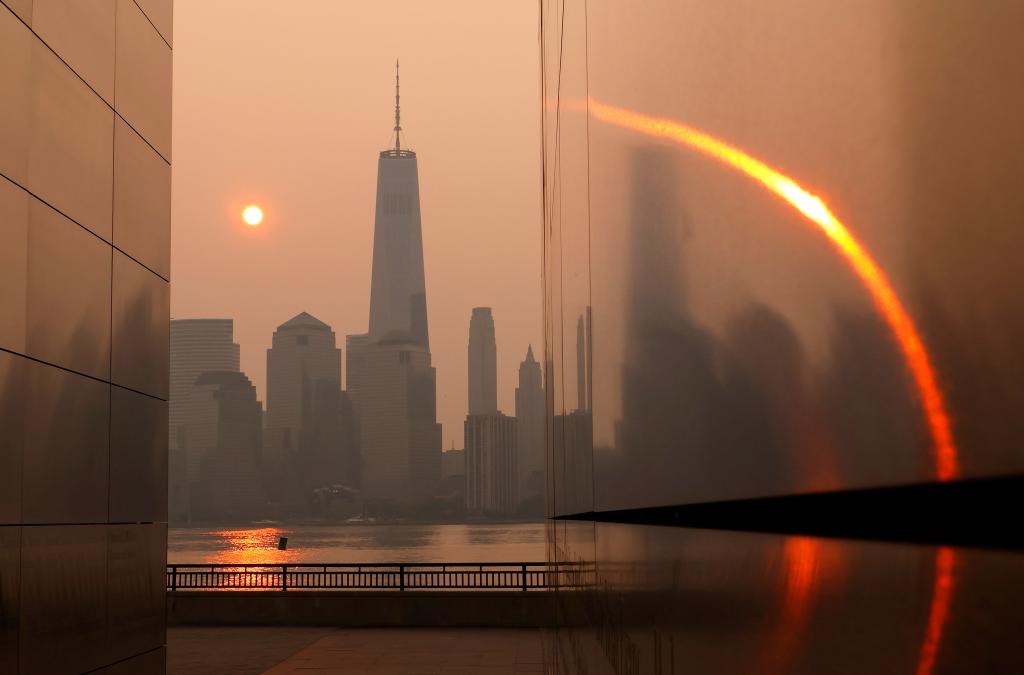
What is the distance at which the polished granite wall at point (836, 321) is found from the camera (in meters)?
0.27

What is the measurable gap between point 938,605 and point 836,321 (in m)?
0.13

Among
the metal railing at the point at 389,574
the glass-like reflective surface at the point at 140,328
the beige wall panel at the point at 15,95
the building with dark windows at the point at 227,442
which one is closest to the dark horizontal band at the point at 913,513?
the beige wall panel at the point at 15,95

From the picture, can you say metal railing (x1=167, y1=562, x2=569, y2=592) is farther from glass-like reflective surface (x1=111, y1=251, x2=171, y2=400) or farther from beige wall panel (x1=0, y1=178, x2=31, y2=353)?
beige wall panel (x1=0, y1=178, x2=31, y2=353)

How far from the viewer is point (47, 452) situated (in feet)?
20.8

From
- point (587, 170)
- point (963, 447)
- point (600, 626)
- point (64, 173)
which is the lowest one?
point (600, 626)

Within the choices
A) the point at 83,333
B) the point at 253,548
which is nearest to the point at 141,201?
the point at 83,333

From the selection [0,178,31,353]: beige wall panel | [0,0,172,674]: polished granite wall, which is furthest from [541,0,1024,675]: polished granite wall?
[0,0,172,674]: polished granite wall

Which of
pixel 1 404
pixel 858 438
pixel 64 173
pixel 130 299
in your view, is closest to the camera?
pixel 858 438

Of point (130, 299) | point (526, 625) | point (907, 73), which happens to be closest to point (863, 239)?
point (907, 73)

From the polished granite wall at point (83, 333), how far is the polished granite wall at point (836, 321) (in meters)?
5.71

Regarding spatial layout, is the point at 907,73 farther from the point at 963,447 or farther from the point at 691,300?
the point at 691,300

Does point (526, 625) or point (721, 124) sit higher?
point (721, 124)

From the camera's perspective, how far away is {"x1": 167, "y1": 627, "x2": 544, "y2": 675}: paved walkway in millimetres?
15953

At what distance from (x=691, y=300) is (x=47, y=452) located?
6224mm
